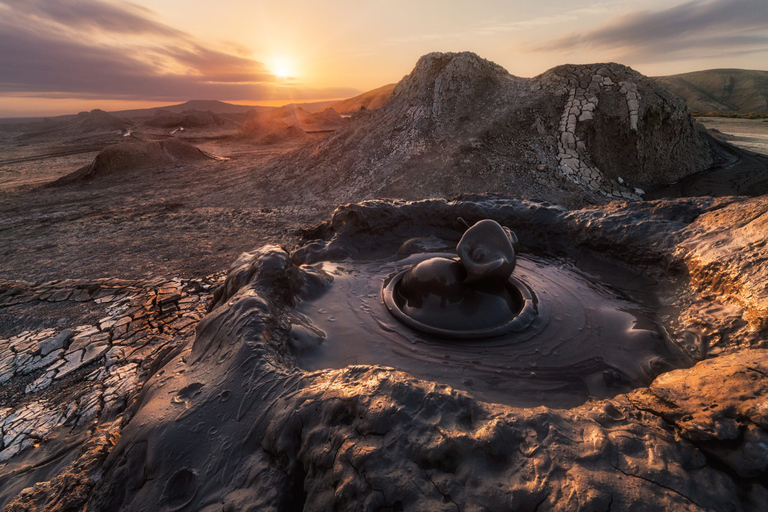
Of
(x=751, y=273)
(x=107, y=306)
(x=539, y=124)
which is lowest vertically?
(x=107, y=306)

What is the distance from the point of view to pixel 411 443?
1489 millimetres

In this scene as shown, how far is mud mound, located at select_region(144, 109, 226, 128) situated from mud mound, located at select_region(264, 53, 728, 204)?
2910 cm

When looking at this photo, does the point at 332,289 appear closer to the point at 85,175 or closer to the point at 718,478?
the point at 718,478

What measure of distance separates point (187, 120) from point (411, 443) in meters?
40.4

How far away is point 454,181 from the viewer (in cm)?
908

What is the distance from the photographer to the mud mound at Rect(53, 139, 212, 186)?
13.3 metres

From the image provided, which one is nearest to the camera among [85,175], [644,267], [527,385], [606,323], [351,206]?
[527,385]

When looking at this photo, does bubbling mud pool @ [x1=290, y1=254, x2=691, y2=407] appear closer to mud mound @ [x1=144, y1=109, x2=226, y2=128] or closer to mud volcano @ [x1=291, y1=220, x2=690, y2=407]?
mud volcano @ [x1=291, y1=220, x2=690, y2=407]

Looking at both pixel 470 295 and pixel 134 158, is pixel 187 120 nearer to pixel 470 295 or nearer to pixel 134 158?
pixel 134 158

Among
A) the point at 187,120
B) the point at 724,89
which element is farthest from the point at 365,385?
the point at 724,89

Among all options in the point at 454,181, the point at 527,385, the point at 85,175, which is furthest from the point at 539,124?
the point at 85,175

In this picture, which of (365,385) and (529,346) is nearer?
(365,385)

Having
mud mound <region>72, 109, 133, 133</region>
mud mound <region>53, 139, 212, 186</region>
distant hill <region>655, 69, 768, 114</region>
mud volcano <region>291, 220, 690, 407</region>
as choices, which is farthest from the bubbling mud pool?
distant hill <region>655, 69, 768, 114</region>

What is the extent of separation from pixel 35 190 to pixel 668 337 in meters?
17.4
